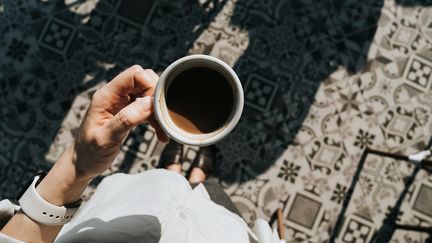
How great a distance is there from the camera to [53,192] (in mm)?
928

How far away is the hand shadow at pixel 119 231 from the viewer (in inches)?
36.1

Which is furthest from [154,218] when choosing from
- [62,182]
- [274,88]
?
[274,88]

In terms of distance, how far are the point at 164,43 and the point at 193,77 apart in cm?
121

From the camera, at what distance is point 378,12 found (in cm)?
208

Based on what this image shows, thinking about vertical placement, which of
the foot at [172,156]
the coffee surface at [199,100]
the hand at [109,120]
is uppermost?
the coffee surface at [199,100]

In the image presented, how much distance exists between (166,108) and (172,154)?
1.08 metres

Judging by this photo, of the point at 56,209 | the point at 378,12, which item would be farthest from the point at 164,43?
the point at 56,209

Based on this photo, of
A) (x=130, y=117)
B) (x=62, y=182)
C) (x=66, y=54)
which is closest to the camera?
(x=130, y=117)

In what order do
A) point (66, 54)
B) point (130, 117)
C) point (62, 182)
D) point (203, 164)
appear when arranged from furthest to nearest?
point (66, 54) → point (203, 164) → point (62, 182) → point (130, 117)

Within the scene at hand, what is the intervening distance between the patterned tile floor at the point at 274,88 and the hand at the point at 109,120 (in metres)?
1.04

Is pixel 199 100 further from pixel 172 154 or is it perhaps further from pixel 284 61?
pixel 284 61

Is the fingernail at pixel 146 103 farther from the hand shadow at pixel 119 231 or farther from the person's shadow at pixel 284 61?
the person's shadow at pixel 284 61

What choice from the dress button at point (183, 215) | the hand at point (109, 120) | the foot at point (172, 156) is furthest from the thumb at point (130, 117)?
the foot at point (172, 156)

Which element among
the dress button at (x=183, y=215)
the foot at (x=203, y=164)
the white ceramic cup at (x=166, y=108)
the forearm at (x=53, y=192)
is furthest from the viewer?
the foot at (x=203, y=164)
